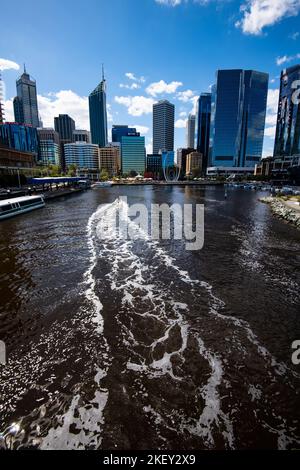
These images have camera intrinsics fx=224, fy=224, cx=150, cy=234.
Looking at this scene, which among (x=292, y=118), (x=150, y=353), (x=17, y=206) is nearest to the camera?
(x=150, y=353)

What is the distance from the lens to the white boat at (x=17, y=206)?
3566 cm

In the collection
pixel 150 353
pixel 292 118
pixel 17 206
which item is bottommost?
pixel 150 353

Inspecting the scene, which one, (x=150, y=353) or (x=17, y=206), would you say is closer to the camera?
(x=150, y=353)

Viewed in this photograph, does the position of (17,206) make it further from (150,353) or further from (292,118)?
(292,118)

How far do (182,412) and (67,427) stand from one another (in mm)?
3314

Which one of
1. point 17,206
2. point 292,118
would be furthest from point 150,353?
point 292,118

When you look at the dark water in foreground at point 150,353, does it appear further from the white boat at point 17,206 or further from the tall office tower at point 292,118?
the tall office tower at point 292,118

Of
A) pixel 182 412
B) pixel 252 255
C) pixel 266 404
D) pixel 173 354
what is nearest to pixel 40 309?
pixel 173 354

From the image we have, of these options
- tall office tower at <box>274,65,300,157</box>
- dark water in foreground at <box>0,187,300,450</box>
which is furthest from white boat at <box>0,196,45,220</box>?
tall office tower at <box>274,65,300,157</box>

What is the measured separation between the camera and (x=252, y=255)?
66.3 feet

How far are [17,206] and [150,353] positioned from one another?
39666 mm

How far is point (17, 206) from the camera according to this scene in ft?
129

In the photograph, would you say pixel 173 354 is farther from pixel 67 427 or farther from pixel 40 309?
pixel 40 309
